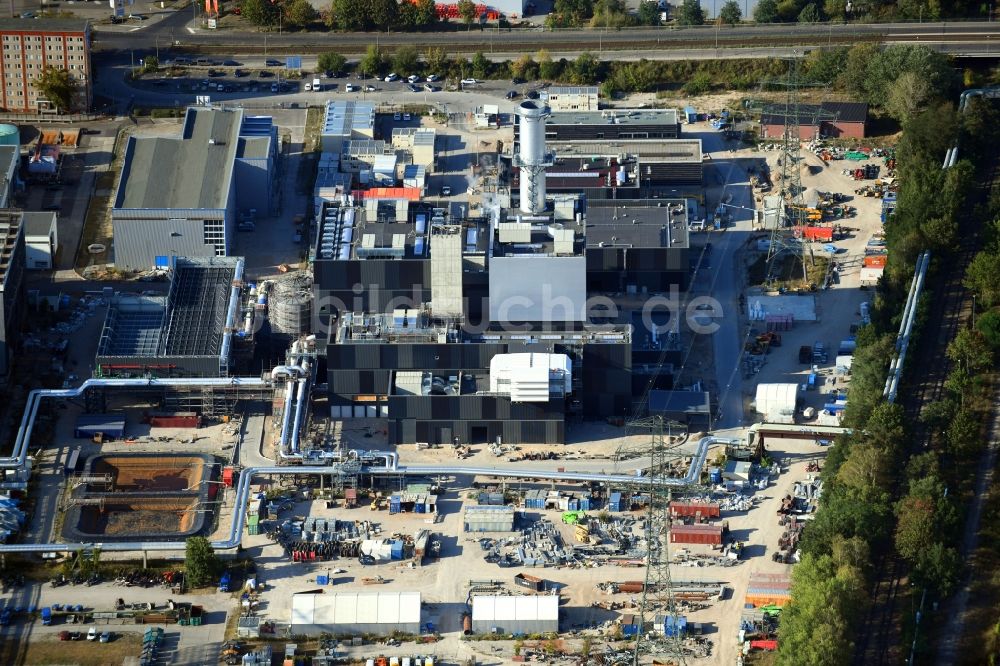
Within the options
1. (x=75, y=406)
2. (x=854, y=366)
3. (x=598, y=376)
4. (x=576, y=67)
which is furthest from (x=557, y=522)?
(x=576, y=67)

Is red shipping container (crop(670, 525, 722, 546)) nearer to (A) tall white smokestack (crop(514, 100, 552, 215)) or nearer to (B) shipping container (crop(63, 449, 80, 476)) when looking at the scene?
(A) tall white smokestack (crop(514, 100, 552, 215))

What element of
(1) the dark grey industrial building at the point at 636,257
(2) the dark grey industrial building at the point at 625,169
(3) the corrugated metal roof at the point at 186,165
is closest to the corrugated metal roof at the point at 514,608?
(1) the dark grey industrial building at the point at 636,257

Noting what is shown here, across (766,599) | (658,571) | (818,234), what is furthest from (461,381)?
(818,234)

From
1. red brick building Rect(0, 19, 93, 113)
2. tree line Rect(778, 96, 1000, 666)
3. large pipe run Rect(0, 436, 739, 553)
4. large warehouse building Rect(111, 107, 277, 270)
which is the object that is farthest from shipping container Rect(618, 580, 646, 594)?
red brick building Rect(0, 19, 93, 113)

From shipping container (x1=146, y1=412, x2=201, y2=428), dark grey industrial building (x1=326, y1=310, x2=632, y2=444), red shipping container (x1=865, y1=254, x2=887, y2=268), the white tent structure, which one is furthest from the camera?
red shipping container (x1=865, y1=254, x2=887, y2=268)

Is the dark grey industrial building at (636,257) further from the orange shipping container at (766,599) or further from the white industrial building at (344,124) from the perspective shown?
the orange shipping container at (766,599)

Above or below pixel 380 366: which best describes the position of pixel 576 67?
above

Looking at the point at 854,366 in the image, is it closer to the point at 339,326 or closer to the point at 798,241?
the point at 798,241

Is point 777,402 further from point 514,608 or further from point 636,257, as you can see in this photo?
point 514,608
